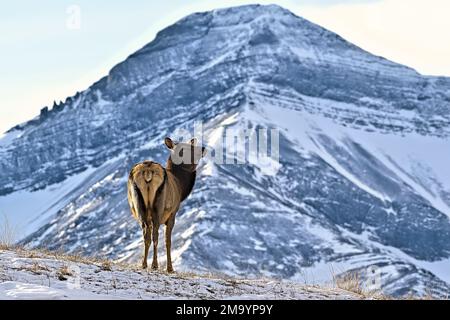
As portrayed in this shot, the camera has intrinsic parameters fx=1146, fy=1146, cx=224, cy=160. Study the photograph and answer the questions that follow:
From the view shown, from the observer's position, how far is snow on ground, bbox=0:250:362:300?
55.6ft

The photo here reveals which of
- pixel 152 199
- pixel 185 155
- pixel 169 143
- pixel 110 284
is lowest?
pixel 110 284

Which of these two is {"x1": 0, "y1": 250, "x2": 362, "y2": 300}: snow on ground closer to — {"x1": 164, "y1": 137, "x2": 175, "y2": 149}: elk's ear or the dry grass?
the dry grass

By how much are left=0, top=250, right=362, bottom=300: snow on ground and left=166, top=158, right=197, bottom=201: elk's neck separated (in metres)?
3.10

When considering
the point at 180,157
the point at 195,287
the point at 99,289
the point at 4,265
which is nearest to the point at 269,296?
the point at 195,287

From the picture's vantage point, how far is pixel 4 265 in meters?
19.1

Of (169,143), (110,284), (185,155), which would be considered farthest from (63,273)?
(185,155)

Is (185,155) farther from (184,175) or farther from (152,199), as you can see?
(152,199)

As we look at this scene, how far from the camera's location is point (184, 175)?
24.8m

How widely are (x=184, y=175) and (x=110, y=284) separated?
6574mm

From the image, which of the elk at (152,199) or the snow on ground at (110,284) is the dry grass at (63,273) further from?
the elk at (152,199)

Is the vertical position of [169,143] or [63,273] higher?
[169,143]

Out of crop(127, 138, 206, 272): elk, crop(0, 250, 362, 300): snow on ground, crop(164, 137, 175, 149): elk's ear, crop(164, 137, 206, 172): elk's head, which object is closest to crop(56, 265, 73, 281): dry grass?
crop(0, 250, 362, 300): snow on ground
